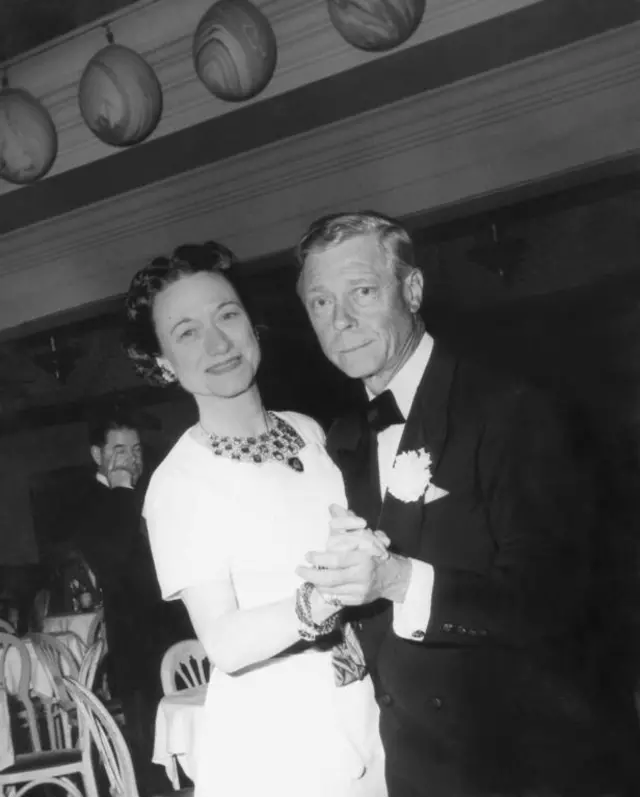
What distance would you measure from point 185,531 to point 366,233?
0.47 meters

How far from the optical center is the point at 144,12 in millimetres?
2910

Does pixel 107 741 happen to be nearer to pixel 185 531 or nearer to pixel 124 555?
pixel 124 555

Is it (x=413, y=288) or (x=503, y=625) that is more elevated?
(x=413, y=288)

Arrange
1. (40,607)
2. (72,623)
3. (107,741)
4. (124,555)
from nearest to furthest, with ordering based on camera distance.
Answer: (124,555), (107,741), (72,623), (40,607)

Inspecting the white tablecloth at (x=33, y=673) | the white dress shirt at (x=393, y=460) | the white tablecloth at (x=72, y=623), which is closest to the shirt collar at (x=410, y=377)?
the white dress shirt at (x=393, y=460)

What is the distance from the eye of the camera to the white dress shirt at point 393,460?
3.27 ft

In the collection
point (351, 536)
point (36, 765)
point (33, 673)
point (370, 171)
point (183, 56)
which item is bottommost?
point (36, 765)

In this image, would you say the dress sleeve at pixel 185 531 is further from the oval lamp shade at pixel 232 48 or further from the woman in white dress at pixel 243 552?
the oval lamp shade at pixel 232 48

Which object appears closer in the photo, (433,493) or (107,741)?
(433,493)

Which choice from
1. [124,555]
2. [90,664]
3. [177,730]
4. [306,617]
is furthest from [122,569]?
[306,617]

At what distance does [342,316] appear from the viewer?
114cm

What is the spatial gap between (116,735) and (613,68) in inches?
93.6

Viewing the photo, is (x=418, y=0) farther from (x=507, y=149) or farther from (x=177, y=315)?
(x=177, y=315)

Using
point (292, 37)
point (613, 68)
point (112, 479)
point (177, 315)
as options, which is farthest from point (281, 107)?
point (177, 315)
